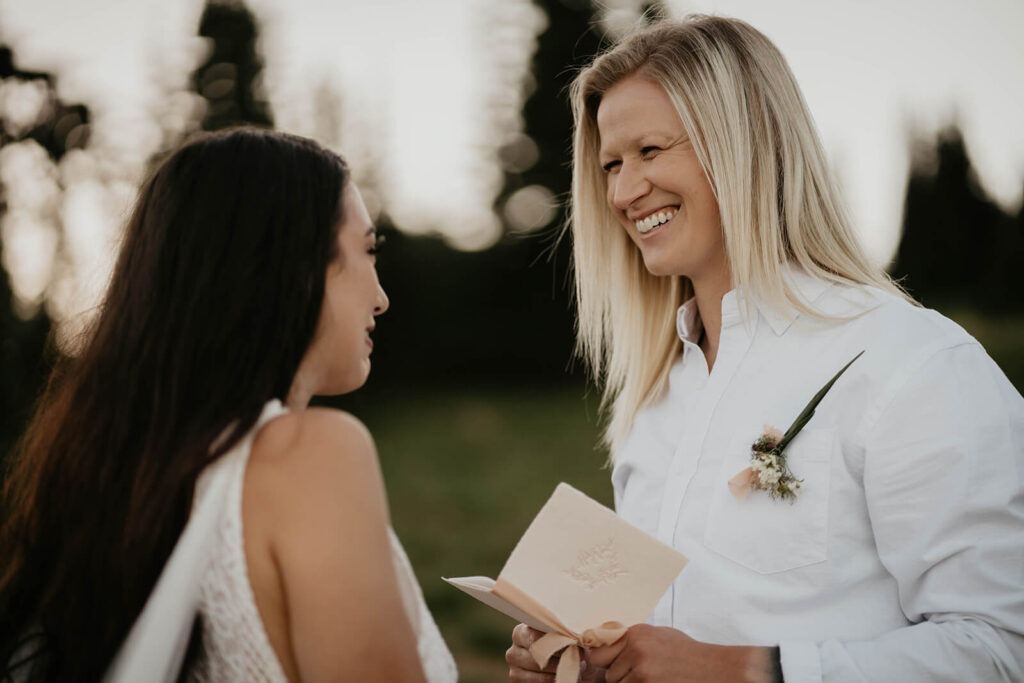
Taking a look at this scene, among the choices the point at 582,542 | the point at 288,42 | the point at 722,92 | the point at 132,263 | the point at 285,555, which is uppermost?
the point at 722,92

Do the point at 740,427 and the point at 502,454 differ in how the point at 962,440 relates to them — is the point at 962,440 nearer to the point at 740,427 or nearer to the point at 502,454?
the point at 740,427

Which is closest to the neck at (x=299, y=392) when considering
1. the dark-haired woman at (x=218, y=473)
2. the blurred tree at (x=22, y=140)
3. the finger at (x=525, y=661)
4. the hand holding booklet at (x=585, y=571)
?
the dark-haired woman at (x=218, y=473)

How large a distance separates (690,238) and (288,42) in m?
19.5

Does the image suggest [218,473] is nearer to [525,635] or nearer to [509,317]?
[525,635]

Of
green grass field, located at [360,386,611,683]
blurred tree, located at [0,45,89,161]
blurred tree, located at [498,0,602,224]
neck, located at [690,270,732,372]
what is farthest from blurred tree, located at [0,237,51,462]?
blurred tree, located at [498,0,602,224]

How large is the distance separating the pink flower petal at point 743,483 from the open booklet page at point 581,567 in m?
0.42

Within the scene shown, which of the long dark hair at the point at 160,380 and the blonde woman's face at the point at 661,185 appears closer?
the long dark hair at the point at 160,380

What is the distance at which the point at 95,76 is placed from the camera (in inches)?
376

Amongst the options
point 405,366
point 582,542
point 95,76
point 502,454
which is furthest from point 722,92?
point 405,366

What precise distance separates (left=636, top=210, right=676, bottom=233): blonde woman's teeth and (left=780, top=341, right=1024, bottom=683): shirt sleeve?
3.15 feet

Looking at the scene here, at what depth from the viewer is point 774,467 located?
232cm

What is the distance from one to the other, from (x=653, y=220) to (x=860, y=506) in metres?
1.14

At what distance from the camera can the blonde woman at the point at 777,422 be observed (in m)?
2.09

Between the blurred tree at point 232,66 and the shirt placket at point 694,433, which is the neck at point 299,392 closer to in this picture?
the shirt placket at point 694,433
